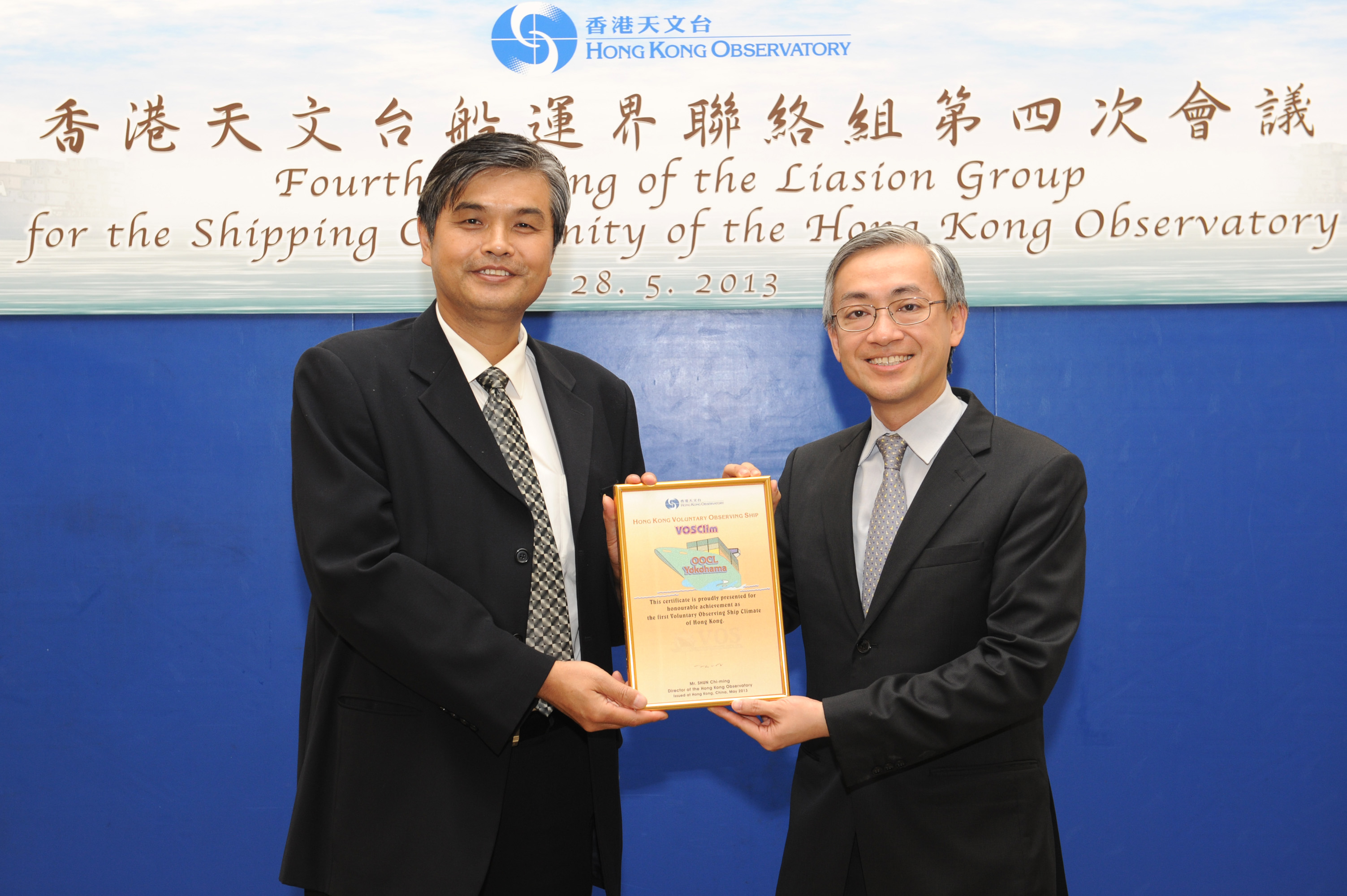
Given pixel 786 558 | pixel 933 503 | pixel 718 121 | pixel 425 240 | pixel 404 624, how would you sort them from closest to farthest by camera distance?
1. pixel 404 624
2. pixel 933 503
3. pixel 425 240
4. pixel 786 558
5. pixel 718 121

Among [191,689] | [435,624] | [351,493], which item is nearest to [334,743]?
[435,624]

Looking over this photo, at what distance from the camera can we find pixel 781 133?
2771 mm

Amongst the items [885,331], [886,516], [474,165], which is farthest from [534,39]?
[886,516]

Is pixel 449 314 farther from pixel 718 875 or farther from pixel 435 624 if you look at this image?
pixel 718 875

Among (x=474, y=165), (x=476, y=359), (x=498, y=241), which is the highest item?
(x=474, y=165)

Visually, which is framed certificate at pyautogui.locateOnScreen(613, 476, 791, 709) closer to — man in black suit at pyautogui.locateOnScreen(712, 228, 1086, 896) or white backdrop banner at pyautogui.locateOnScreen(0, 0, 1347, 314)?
man in black suit at pyautogui.locateOnScreen(712, 228, 1086, 896)

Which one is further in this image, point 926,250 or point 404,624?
point 926,250

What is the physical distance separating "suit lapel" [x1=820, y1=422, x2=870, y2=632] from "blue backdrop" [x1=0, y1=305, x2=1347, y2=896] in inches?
42.3

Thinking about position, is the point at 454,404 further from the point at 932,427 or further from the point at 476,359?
the point at 932,427

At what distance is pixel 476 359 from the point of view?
1.79 m

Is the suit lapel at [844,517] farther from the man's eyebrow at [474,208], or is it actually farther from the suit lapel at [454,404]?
the man's eyebrow at [474,208]

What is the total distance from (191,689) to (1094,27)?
365 centimetres

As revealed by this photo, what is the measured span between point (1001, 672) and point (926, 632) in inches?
5.8

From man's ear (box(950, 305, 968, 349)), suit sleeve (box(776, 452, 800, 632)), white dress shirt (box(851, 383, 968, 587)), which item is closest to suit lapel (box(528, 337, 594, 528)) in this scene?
suit sleeve (box(776, 452, 800, 632))
